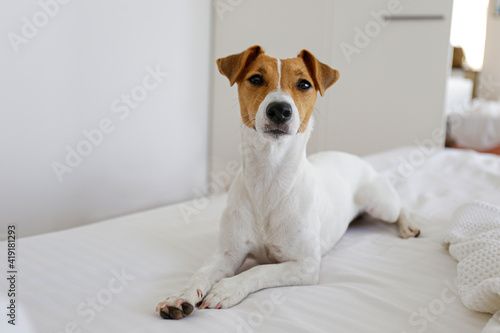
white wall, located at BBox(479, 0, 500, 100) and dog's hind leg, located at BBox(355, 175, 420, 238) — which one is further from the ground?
white wall, located at BBox(479, 0, 500, 100)

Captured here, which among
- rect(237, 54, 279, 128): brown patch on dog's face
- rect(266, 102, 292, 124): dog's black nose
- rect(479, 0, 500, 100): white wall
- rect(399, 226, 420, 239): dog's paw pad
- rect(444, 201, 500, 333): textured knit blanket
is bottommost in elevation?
rect(399, 226, 420, 239): dog's paw pad

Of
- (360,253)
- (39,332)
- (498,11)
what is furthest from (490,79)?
(39,332)

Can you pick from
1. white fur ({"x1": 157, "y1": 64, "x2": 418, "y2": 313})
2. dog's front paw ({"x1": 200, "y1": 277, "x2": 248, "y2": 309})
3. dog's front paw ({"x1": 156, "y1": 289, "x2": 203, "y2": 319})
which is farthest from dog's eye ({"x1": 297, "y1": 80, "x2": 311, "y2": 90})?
dog's front paw ({"x1": 156, "y1": 289, "x2": 203, "y2": 319})

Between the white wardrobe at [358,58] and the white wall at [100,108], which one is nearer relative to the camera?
the white wall at [100,108]

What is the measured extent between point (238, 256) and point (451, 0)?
343 cm

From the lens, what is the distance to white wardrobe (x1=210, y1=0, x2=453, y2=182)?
385 centimetres

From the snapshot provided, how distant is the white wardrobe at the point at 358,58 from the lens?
3.85m

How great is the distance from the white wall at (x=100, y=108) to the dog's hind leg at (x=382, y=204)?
1.80 metres

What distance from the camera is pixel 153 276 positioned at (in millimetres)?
1549

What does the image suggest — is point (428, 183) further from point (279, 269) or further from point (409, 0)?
point (409, 0)

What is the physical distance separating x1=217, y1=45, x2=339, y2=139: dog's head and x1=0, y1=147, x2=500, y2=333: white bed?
0.55 metres

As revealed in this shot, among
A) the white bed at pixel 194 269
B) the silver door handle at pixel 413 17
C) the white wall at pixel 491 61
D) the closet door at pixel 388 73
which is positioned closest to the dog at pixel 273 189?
the white bed at pixel 194 269

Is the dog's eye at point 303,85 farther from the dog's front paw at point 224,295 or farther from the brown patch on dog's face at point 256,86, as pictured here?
the dog's front paw at point 224,295

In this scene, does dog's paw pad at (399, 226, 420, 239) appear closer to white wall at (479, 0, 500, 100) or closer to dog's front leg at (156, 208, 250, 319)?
dog's front leg at (156, 208, 250, 319)
